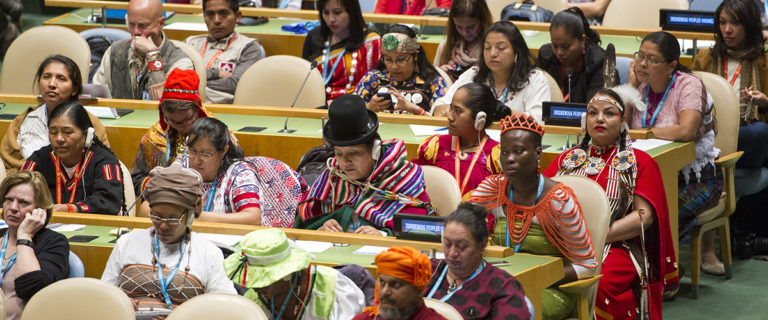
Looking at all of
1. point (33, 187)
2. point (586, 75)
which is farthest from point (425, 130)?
point (33, 187)

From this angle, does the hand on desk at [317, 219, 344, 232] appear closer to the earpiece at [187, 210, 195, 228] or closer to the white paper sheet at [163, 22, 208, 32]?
the earpiece at [187, 210, 195, 228]

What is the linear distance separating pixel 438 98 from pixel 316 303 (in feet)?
7.82

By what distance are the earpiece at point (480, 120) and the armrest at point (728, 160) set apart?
1.34m

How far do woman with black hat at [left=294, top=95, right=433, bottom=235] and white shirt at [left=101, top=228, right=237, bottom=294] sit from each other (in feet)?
1.87

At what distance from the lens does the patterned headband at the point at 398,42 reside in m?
5.67

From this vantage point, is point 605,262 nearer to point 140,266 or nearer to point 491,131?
point 491,131

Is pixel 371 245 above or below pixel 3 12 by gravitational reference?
below

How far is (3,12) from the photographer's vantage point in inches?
368

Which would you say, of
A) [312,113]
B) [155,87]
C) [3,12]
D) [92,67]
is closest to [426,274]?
[312,113]

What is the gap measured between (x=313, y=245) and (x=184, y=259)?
0.48 metres

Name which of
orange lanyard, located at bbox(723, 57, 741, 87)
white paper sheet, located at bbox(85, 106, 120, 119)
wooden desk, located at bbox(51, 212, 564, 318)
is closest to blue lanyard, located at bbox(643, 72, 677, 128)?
orange lanyard, located at bbox(723, 57, 741, 87)

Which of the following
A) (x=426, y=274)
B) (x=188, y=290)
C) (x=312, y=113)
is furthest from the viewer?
(x=312, y=113)

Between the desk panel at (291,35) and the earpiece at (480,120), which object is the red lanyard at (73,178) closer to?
the earpiece at (480,120)

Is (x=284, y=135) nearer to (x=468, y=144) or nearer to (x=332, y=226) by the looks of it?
(x=468, y=144)
